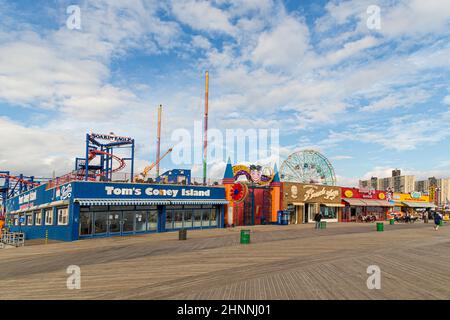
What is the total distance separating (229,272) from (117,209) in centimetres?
1777

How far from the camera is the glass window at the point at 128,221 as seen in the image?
2850 cm

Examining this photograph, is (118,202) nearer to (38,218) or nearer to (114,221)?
(114,221)

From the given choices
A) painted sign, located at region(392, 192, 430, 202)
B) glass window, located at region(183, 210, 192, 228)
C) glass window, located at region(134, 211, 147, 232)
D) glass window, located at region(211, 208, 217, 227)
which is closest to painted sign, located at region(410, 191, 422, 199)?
painted sign, located at region(392, 192, 430, 202)

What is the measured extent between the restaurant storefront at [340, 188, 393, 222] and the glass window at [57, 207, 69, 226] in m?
39.7

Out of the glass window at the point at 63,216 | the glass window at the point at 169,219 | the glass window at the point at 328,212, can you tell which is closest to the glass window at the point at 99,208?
the glass window at the point at 63,216

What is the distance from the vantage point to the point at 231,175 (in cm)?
3819

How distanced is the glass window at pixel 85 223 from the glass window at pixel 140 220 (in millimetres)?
4109

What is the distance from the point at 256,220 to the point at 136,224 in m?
16.0

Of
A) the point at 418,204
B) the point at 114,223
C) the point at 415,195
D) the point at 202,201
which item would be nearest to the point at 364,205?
the point at 418,204

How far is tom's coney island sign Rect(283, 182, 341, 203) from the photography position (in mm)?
42844

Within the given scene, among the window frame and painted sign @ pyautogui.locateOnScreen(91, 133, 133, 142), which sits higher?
painted sign @ pyautogui.locateOnScreen(91, 133, 133, 142)

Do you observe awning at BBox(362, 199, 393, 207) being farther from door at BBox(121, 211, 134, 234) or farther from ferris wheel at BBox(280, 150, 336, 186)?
door at BBox(121, 211, 134, 234)

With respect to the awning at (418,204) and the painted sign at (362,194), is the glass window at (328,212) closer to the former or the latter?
the painted sign at (362,194)
